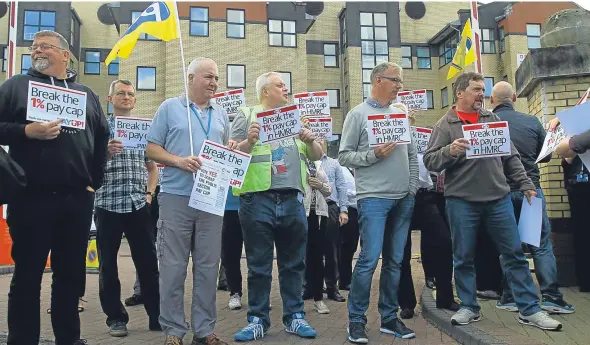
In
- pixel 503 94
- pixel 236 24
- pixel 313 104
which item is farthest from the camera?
pixel 236 24

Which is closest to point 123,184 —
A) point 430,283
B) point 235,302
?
point 235,302

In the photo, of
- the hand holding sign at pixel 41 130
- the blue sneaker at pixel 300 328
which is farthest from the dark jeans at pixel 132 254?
the hand holding sign at pixel 41 130

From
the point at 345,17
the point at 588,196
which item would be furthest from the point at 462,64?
the point at 345,17

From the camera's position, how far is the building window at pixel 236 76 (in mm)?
31234

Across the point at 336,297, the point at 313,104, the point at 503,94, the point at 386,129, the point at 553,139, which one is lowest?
the point at 336,297

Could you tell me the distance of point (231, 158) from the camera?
4289 mm

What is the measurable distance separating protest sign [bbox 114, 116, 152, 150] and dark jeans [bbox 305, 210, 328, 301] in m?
2.33

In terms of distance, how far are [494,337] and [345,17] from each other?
32.6 metres

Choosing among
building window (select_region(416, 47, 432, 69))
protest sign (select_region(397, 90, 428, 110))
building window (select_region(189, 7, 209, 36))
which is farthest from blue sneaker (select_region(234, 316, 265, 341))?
building window (select_region(416, 47, 432, 69))

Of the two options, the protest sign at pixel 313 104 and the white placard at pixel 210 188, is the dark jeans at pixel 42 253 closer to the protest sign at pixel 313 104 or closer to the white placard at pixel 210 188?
the white placard at pixel 210 188

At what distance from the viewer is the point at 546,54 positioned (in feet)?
22.5

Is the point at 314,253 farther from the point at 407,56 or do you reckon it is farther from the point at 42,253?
the point at 407,56

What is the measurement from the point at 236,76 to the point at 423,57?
43.8ft

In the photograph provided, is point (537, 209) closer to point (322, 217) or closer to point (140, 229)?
point (322, 217)
